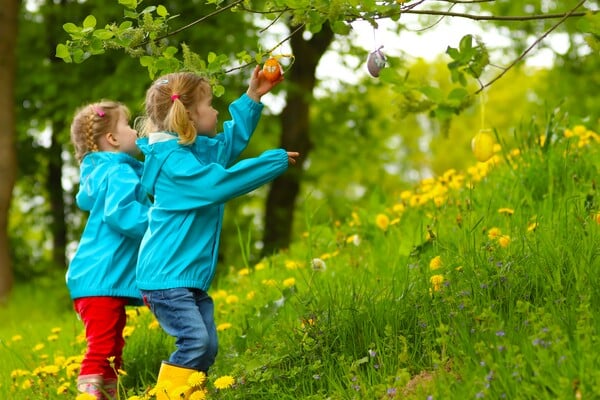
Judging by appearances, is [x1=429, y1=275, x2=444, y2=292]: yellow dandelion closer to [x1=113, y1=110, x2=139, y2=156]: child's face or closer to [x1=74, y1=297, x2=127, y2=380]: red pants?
[x1=74, y1=297, x2=127, y2=380]: red pants

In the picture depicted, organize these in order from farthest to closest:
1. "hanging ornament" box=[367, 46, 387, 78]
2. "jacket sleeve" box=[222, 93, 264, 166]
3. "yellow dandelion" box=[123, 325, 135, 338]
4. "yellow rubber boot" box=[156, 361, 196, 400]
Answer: "yellow dandelion" box=[123, 325, 135, 338]
"jacket sleeve" box=[222, 93, 264, 166]
"yellow rubber boot" box=[156, 361, 196, 400]
"hanging ornament" box=[367, 46, 387, 78]

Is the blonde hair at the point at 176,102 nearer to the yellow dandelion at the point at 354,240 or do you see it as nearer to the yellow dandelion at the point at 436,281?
the yellow dandelion at the point at 436,281

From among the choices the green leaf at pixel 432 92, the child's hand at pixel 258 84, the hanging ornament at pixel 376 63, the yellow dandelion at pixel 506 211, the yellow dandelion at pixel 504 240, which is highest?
the hanging ornament at pixel 376 63

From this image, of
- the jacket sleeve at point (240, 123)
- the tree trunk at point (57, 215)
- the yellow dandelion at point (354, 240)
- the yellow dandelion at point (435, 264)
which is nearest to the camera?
the yellow dandelion at point (435, 264)

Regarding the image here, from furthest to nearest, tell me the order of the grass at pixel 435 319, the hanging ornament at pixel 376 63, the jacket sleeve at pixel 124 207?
the jacket sleeve at pixel 124 207, the hanging ornament at pixel 376 63, the grass at pixel 435 319

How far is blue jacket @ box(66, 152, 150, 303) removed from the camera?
4.02 meters

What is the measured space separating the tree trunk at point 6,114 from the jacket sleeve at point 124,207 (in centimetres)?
523

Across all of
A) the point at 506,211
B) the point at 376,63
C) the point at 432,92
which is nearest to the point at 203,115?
the point at 376,63

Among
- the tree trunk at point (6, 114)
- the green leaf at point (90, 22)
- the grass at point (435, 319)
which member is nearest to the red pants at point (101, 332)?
the grass at point (435, 319)

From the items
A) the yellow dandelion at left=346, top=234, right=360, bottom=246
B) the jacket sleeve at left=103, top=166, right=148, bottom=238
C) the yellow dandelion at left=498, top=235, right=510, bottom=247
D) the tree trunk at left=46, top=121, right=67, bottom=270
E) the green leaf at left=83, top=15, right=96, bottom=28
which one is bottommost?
the tree trunk at left=46, top=121, right=67, bottom=270

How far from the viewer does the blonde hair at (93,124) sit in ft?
14.3

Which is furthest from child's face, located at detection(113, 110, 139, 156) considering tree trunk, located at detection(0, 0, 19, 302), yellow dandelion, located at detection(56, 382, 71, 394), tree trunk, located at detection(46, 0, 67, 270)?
tree trunk, located at detection(46, 0, 67, 270)

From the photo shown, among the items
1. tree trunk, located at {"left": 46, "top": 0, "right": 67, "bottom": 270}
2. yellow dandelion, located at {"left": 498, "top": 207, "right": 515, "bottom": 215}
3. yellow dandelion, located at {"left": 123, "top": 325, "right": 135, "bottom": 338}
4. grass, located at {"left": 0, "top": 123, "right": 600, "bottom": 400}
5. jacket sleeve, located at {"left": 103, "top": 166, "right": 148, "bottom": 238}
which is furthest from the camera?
tree trunk, located at {"left": 46, "top": 0, "right": 67, "bottom": 270}

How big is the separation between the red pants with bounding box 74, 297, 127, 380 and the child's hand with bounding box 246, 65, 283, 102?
1198mm
